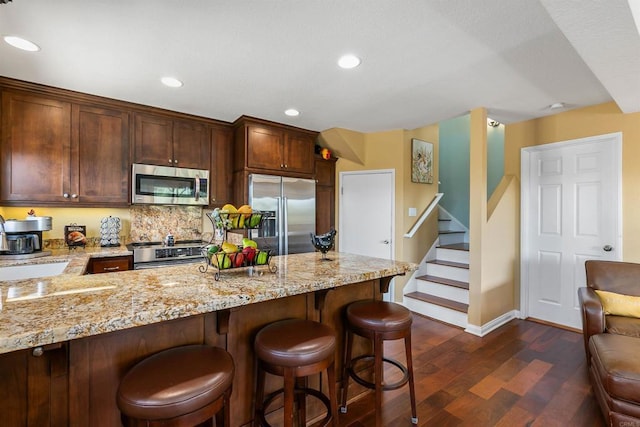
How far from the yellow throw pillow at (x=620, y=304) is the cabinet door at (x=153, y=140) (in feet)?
14.0

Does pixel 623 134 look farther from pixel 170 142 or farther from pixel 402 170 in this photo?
pixel 170 142

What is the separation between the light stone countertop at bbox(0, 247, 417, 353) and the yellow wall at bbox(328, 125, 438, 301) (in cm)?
225

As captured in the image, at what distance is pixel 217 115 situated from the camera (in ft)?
11.4

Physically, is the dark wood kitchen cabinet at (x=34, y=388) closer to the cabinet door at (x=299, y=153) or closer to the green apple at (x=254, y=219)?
the green apple at (x=254, y=219)

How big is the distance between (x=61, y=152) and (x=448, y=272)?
4605mm

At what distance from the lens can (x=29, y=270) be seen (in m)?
2.33

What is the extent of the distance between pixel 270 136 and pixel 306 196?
93 cm

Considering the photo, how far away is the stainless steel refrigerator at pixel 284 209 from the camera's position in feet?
11.8

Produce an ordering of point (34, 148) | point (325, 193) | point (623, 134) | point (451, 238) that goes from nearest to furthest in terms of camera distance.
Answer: point (34, 148), point (623, 134), point (325, 193), point (451, 238)

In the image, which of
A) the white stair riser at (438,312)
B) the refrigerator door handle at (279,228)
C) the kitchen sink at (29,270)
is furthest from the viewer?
the refrigerator door handle at (279,228)

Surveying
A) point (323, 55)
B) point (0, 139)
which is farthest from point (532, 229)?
point (0, 139)

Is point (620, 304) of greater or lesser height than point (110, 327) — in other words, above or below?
below

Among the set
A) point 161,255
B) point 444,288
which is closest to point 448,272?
point 444,288

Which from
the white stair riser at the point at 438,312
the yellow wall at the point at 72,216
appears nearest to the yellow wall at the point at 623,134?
the white stair riser at the point at 438,312
